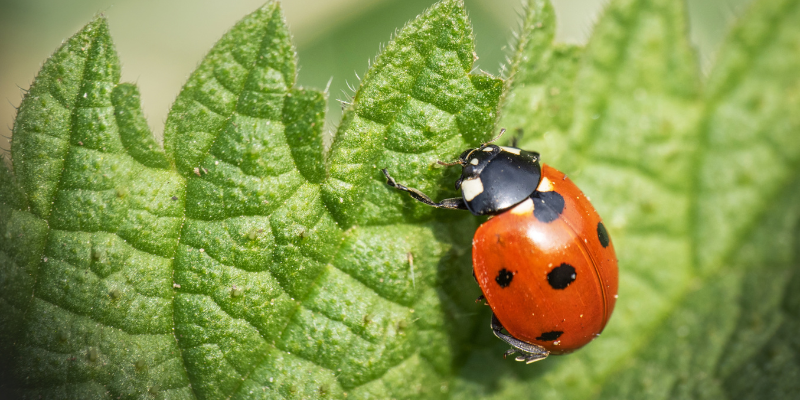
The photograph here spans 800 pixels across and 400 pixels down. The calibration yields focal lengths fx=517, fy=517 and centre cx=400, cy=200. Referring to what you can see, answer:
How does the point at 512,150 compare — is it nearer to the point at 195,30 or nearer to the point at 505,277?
the point at 505,277

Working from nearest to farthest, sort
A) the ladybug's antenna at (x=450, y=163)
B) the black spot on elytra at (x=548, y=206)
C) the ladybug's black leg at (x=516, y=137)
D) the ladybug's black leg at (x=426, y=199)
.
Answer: the ladybug's black leg at (x=426, y=199), the ladybug's antenna at (x=450, y=163), the black spot on elytra at (x=548, y=206), the ladybug's black leg at (x=516, y=137)

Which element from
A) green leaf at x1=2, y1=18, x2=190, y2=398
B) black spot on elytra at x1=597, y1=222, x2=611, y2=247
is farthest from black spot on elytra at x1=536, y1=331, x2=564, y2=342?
green leaf at x1=2, y1=18, x2=190, y2=398

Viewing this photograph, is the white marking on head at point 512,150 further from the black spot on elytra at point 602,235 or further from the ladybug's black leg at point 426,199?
the black spot on elytra at point 602,235

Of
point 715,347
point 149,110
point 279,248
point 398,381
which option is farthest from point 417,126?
point 149,110

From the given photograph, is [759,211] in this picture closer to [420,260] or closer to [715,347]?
[715,347]

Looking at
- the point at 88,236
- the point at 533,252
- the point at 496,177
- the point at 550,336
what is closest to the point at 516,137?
the point at 496,177

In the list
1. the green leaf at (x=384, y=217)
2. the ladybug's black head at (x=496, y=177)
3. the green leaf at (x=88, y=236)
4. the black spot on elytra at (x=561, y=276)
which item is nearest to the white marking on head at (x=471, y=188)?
the ladybug's black head at (x=496, y=177)

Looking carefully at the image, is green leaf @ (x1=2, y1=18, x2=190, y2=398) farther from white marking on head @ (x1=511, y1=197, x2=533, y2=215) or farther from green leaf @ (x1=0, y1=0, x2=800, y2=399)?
white marking on head @ (x1=511, y1=197, x2=533, y2=215)
